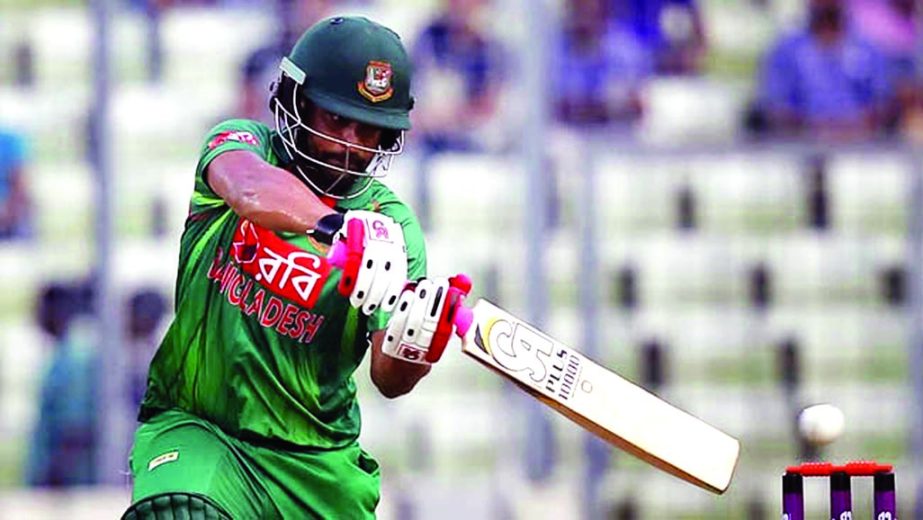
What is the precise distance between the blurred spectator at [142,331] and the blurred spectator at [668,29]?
6.75 ft

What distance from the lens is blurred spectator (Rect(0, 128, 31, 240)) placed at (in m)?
7.70

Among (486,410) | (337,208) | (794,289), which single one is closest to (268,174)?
(337,208)

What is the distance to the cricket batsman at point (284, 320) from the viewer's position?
166 inches

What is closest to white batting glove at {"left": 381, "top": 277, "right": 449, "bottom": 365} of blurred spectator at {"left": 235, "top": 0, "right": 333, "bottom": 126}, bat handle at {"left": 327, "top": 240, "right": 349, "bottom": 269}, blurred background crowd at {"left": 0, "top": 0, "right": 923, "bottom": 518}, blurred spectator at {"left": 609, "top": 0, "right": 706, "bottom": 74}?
bat handle at {"left": 327, "top": 240, "right": 349, "bottom": 269}

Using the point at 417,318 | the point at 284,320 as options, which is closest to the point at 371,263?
the point at 417,318

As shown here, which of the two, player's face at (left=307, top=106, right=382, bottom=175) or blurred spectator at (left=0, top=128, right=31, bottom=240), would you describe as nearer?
player's face at (left=307, top=106, right=382, bottom=175)

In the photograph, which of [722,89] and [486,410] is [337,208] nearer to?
[486,410]

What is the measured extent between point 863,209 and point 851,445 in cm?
87

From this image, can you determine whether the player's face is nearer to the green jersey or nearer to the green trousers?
the green jersey

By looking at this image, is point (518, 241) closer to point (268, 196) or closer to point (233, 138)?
point (233, 138)

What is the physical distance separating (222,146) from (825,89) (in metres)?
4.44

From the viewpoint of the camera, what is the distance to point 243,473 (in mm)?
4215

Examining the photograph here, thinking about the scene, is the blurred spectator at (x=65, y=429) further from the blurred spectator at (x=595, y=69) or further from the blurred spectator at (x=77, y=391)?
the blurred spectator at (x=595, y=69)

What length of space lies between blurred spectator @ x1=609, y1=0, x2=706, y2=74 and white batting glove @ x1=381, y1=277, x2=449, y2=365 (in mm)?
4371
